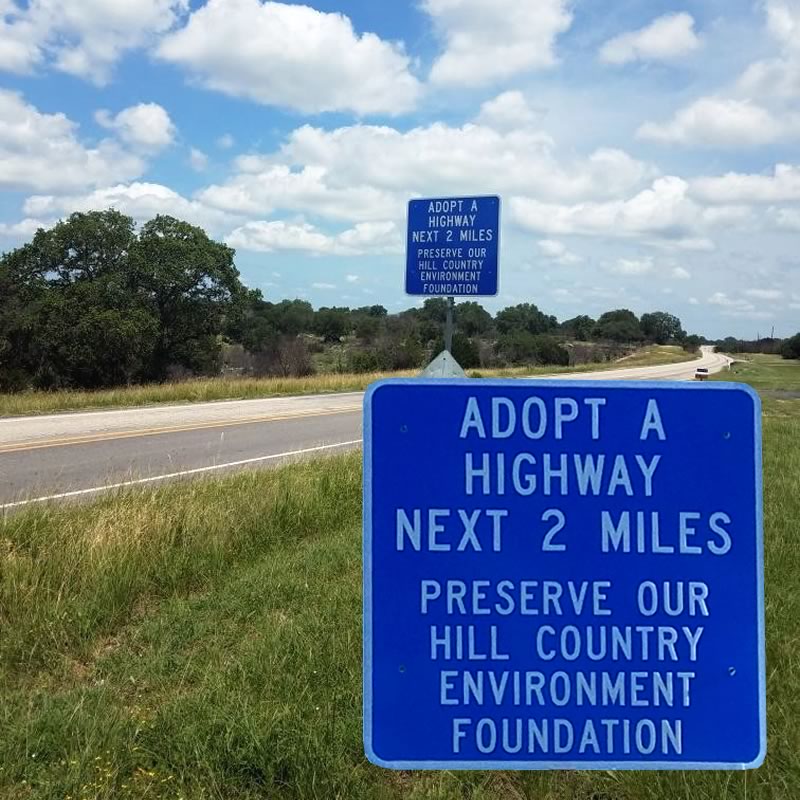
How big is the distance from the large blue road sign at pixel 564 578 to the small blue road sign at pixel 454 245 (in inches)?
303

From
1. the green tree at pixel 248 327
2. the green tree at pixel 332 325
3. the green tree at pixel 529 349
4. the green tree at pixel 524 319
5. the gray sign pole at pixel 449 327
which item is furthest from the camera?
the green tree at pixel 524 319

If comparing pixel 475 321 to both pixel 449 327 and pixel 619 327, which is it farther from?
pixel 449 327

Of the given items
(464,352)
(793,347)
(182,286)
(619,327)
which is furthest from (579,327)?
(182,286)

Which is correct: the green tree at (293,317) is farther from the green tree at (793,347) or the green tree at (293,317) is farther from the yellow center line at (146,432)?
the green tree at (793,347)

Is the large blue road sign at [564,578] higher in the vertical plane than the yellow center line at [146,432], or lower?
higher

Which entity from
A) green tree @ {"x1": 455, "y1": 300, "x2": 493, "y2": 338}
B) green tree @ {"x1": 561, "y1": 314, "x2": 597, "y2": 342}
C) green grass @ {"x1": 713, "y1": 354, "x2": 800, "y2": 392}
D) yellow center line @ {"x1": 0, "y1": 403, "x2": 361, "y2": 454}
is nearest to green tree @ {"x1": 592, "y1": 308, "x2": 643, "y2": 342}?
green tree @ {"x1": 561, "y1": 314, "x2": 597, "y2": 342}

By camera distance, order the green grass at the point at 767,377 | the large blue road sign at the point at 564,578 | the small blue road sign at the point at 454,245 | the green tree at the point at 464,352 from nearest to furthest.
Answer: the large blue road sign at the point at 564,578 → the small blue road sign at the point at 454,245 → the green grass at the point at 767,377 → the green tree at the point at 464,352

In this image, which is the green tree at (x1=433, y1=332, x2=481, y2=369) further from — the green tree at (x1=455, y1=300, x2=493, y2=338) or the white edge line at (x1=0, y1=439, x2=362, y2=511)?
the white edge line at (x1=0, y1=439, x2=362, y2=511)

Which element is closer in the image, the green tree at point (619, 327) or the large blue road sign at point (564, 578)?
the large blue road sign at point (564, 578)

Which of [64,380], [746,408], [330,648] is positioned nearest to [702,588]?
[746,408]

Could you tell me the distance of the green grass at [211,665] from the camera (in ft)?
8.79

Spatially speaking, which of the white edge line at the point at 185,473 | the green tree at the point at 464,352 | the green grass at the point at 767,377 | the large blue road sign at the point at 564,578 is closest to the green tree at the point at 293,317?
the green tree at the point at 464,352

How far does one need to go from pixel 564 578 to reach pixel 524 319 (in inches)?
3511

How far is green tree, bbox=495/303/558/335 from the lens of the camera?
83688 mm
